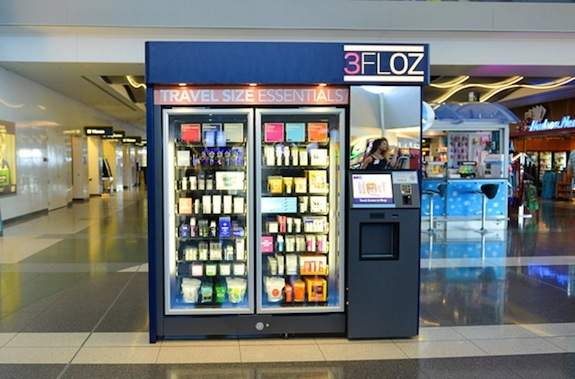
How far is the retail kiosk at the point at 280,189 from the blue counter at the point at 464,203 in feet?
26.3

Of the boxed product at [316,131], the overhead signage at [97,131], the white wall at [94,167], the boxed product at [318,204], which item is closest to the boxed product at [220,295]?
the boxed product at [318,204]

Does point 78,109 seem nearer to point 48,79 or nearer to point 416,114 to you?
point 48,79

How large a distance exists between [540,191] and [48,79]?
66.7ft

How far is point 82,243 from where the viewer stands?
988 cm

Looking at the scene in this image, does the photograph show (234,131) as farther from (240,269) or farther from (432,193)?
(432,193)

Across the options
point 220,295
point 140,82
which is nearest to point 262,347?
point 220,295

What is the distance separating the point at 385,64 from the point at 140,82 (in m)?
12.9

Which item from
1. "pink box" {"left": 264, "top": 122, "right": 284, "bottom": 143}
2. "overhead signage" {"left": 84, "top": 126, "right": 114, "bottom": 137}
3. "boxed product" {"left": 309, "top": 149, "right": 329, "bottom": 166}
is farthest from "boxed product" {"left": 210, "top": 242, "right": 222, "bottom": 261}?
"overhead signage" {"left": 84, "top": 126, "right": 114, "bottom": 137}

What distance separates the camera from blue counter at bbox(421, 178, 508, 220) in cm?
1223

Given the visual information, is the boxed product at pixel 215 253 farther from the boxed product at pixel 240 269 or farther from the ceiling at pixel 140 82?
the ceiling at pixel 140 82

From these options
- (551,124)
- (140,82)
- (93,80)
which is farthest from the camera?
(551,124)

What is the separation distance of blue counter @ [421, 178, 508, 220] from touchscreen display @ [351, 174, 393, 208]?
807cm

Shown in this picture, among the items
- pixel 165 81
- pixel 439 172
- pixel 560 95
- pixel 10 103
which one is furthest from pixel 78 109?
pixel 560 95

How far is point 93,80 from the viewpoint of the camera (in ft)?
46.9
